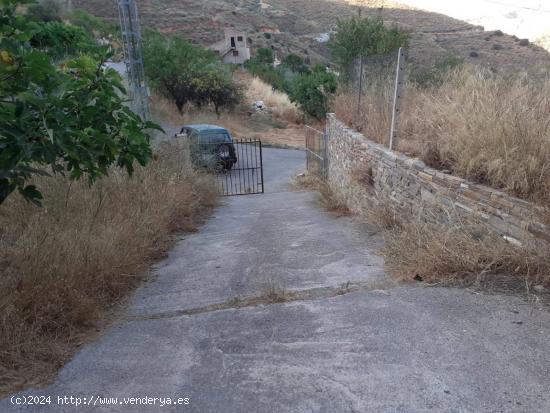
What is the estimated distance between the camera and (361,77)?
9.57 m

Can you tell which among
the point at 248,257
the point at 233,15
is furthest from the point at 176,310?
the point at 233,15

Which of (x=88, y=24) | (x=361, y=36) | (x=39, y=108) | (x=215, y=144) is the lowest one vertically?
(x=215, y=144)

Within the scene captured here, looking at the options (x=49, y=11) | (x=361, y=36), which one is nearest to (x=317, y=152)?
(x=361, y=36)

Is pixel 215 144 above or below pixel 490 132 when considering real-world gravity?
below

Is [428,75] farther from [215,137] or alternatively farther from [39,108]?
[215,137]

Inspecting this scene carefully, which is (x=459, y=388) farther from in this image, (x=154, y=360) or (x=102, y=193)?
(x=102, y=193)

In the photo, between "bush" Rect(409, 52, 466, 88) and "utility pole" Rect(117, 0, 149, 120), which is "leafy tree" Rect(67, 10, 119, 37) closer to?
"utility pole" Rect(117, 0, 149, 120)

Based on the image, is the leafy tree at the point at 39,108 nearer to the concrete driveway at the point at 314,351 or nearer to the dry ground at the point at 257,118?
the concrete driveway at the point at 314,351

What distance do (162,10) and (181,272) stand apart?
56488 millimetres

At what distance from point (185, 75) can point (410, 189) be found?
84.4 ft

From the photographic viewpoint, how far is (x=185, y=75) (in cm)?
2945

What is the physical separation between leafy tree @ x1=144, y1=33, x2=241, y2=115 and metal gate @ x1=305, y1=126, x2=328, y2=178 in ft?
52.0

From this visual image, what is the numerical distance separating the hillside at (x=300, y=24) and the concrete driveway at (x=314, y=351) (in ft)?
124

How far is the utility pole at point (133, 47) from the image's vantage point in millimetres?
10648
